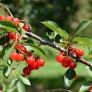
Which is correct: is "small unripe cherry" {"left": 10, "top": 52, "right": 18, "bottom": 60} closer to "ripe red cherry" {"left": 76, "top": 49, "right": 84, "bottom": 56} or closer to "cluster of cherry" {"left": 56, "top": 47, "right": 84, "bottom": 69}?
"cluster of cherry" {"left": 56, "top": 47, "right": 84, "bottom": 69}

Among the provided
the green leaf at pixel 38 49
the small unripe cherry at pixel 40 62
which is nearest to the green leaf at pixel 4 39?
the green leaf at pixel 38 49

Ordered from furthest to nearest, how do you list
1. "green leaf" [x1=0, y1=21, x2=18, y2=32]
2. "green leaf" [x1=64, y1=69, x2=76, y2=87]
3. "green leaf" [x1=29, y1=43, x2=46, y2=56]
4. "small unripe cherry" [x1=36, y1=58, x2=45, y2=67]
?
"green leaf" [x1=64, y1=69, x2=76, y2=87] → "small unripe cherry" [x1=36, y1=58, x2=45, y2=67] → "green leaf" [x1=29, y1=43, x2=46, y2=56] → "green leaf" [x1=0, y1=21, x2=18, y2=32]

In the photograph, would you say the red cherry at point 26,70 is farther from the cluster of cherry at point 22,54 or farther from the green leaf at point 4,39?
the green leaf at point 4,39

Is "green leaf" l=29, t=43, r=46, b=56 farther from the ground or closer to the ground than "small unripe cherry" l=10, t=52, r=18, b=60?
farther from the ground

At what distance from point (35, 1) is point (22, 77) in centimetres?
390

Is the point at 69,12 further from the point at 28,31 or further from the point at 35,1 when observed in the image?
the point at 28,31

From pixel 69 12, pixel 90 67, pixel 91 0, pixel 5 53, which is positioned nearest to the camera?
pixel 5 53

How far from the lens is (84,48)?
9.68 feet

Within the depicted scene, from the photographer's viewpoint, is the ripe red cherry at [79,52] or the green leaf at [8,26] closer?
the green leaf at [8,26]

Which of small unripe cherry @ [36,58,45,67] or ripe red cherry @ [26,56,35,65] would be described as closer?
ripe red cherry @ [26,56,35,65]

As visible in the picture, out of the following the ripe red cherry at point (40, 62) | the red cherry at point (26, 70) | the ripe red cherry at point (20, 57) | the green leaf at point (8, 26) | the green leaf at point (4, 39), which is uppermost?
the green leaf at point (8, 26)

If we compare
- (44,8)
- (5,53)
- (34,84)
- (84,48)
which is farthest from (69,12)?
(34,84)

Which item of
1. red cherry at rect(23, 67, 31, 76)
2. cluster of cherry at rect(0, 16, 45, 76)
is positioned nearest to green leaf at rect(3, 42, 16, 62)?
cluster of cherry at rect(0, 16, 45, 76)

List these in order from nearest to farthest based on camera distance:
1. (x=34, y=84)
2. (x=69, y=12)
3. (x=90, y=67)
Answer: (x=90, y=67), (x=69, y=12), (x=34, y=84)
